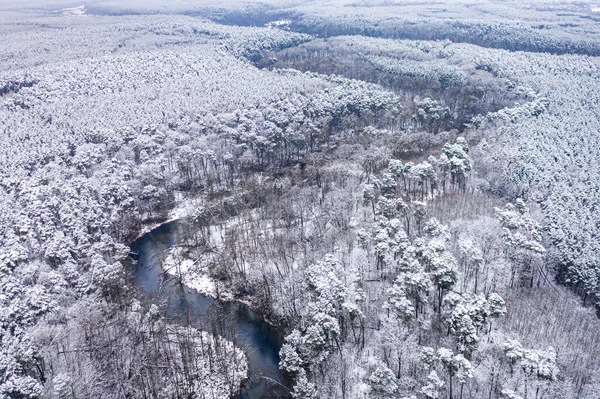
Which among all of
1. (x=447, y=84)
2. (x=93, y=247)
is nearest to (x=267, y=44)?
(x=447, y=84)

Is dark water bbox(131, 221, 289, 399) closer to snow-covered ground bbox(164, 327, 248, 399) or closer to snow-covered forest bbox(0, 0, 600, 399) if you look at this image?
snow-covered forest bbox(0, 0, 600, 399)

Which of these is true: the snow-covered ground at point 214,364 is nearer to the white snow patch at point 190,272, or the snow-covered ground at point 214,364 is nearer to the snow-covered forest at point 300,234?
the snow-covered forest at point 300,234

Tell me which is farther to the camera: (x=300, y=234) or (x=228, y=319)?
(x=300, y=234)

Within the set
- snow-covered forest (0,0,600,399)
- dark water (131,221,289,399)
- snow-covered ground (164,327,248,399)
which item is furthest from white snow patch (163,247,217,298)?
snow-covered ground (164,327,248,399)

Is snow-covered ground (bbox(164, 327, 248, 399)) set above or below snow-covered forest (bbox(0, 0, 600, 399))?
below

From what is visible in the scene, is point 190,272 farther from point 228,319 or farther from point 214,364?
point 214,364

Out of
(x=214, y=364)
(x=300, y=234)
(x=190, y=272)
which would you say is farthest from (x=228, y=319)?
(x=300, y=234)
